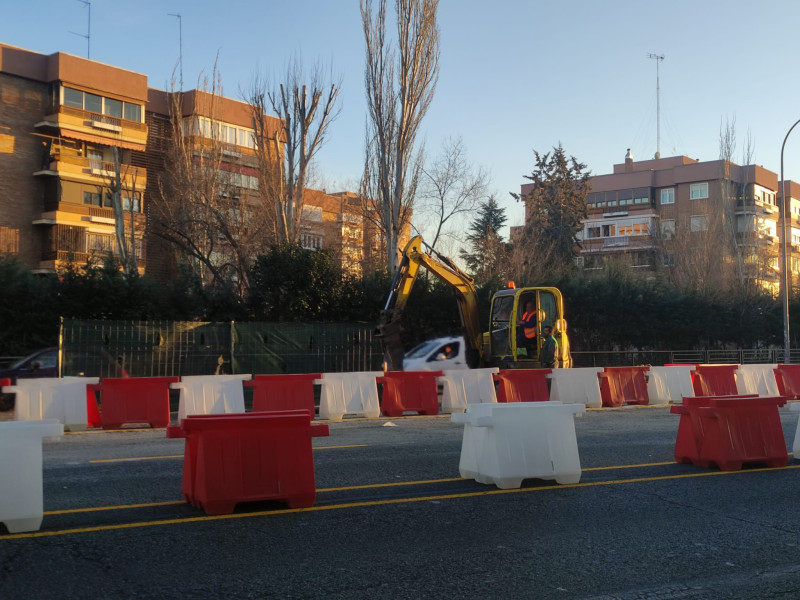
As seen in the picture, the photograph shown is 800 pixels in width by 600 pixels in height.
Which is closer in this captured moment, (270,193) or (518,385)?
(518,385)

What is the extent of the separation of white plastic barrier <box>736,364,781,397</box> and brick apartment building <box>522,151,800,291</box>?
2405 centimetres

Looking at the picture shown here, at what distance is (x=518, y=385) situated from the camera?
17.0m

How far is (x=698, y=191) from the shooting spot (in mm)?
67688

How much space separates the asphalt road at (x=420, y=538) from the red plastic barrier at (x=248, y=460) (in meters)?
0.16

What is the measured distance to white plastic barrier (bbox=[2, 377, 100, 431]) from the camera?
12.9 meters

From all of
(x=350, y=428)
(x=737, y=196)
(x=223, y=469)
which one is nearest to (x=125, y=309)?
(x=350, y=428)

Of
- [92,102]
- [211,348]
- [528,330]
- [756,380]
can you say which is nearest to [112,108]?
[92,102]

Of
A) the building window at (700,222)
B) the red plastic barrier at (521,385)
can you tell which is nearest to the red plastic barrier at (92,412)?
the red plastic barrier at (521,385)

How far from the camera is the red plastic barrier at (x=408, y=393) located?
634 inches

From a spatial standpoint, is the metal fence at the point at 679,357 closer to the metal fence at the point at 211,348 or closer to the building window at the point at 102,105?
the metal fence at the point at 211,348

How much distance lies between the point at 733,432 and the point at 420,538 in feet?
15.8

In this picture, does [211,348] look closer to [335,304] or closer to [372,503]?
[335,304]

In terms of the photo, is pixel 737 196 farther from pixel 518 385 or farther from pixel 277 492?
pixel 277 492

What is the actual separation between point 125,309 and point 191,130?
16.4 metres
